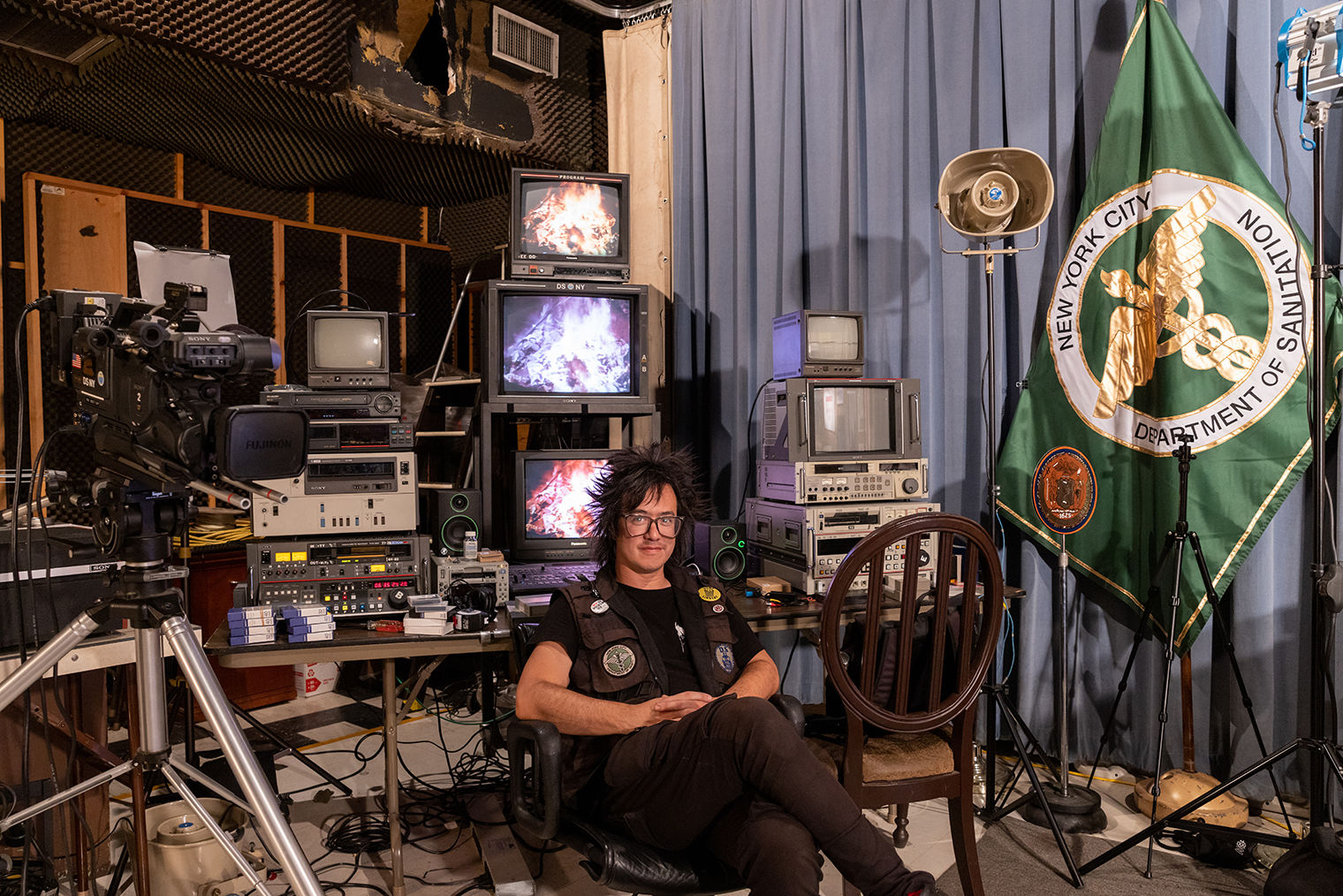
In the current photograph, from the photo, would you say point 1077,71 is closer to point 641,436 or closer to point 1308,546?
point 1308,546

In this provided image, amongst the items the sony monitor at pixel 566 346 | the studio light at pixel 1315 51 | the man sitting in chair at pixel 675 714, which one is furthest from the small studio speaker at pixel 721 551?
the studio light at pixel 1315 51

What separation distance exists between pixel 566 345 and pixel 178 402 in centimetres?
192

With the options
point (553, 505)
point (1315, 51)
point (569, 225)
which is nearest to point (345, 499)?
point (553, 505)

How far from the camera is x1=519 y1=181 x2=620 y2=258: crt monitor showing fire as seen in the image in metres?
3.30

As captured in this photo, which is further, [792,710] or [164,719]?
[792,710]

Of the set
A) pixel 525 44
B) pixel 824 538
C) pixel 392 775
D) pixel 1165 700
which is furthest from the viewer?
pixel 525 44

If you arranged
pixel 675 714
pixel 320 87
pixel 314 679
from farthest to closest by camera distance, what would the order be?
pixel 314 679 < pixel 320 87 < pixel 675 714

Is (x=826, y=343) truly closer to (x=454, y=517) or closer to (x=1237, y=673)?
(x=454, y=517)

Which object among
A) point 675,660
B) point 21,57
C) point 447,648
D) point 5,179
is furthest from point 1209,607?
point 5,179

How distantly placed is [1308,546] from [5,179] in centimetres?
560

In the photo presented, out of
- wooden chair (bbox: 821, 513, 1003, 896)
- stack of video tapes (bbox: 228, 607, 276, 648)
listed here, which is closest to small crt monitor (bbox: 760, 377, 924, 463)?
wooden chair (bbox: 821, 513, 1003, 896)

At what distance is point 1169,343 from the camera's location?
3.10 meters

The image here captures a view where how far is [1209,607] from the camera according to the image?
9.80ft

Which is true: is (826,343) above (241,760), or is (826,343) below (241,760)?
above
